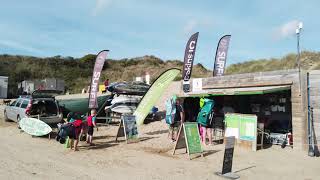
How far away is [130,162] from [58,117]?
23.4 feet

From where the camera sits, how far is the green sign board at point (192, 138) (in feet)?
33.6

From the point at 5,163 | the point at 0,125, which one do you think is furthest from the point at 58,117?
the point at 5,163

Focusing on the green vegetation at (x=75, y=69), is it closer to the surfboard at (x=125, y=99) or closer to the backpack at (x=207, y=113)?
the surfboard at (x=125, y=99)

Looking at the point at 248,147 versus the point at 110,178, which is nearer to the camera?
the point at 110,178

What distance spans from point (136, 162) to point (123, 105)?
33.3ft

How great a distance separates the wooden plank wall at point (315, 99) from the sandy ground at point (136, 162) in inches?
30.6

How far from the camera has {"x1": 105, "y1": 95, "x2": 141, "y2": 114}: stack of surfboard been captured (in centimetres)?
1939

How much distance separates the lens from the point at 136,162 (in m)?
9.68

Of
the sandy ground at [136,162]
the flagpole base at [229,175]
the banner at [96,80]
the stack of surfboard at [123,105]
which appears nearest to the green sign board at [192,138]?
the sandy ground at [136,162]

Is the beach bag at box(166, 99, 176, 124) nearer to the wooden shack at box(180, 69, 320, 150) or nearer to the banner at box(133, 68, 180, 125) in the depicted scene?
the wooden shack at box(180, 69, 320, 150)

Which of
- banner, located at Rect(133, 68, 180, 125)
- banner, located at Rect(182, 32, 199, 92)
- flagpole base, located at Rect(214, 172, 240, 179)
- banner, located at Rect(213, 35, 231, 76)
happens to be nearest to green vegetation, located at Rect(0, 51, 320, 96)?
banner, located at Rect(213, 35, 231, 76)

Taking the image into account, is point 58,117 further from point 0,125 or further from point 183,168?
point 183,168

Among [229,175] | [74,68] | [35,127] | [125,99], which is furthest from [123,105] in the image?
[74,68]

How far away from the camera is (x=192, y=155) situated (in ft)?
34.3
